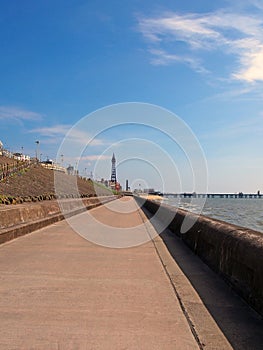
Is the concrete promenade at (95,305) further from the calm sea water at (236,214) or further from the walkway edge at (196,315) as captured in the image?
the calm sea water at (236,214)

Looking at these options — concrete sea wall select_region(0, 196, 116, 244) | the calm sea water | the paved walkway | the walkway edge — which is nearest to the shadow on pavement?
the walkway edge

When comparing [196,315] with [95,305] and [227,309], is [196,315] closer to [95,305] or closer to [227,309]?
[227,309]

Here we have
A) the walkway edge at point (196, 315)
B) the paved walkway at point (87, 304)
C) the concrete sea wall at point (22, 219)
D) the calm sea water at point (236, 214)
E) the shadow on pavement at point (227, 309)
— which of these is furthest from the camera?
the calm sea water at point (236, 214)

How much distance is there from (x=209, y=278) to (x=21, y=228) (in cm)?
760

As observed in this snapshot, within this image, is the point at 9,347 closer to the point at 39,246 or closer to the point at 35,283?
the point at 35,283

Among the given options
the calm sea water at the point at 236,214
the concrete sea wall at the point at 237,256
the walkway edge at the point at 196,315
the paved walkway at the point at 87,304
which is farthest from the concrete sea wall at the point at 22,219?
the calm sea water at the point at 236,214

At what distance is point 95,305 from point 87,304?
12cm

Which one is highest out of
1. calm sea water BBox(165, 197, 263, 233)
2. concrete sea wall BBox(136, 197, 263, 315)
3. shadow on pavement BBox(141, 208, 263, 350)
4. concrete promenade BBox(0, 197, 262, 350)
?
concrete sea wall BBox(136, 197, 263, 315)

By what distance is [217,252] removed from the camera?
8.25 m

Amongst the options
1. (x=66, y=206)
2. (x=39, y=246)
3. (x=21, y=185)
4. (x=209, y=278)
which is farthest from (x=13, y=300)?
(x=21, y=185)

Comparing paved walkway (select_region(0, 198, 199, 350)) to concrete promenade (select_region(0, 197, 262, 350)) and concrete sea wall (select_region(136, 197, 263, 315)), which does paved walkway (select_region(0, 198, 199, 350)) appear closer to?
concrete promenade (select_region(0, 197, 262, 350))

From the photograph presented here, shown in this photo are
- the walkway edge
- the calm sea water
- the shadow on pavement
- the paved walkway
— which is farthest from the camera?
the calm sea water

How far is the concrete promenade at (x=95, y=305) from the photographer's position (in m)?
4.48

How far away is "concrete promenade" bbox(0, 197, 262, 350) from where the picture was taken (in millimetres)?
4477
